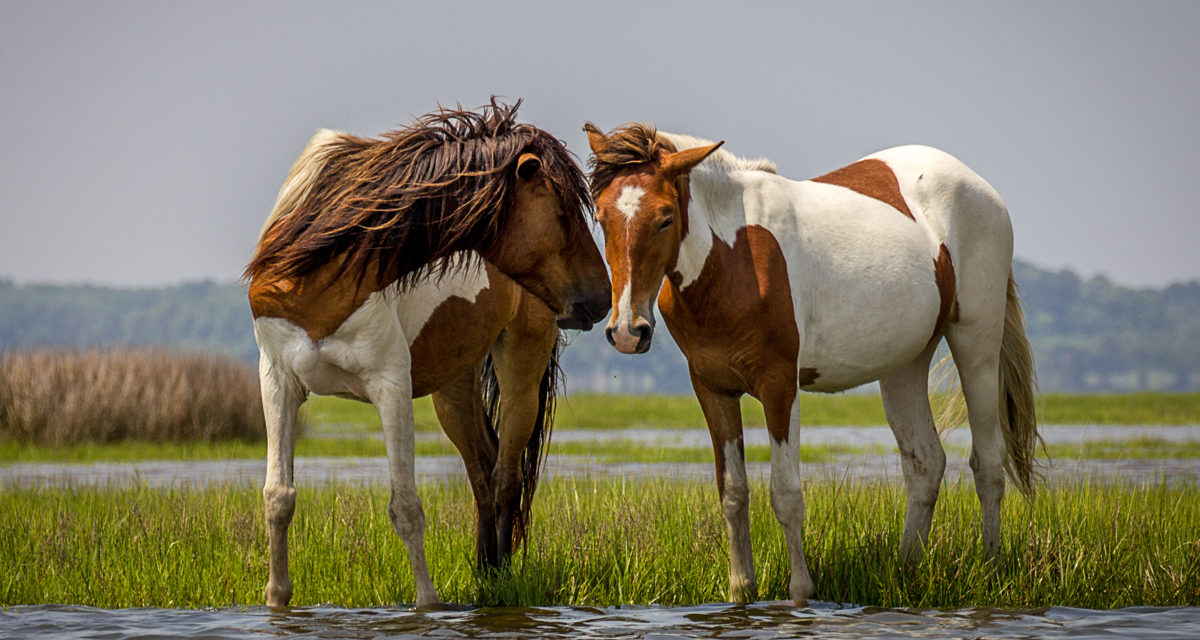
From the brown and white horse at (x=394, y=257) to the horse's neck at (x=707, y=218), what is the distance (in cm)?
44

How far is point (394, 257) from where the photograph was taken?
18.2 ft

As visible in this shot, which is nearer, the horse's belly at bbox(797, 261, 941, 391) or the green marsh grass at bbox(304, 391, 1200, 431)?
the horse's belly at bbox(797, 261, 941, 391)

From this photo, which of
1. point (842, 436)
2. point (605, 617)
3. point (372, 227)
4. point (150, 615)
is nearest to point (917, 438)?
point (605, 617)

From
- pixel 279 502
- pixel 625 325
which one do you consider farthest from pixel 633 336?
pixel 279 502

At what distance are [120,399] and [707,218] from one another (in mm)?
15228

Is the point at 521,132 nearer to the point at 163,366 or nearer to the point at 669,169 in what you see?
the point at 669,169

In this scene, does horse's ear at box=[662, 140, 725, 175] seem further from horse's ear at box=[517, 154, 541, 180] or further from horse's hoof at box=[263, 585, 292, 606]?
horse's hoof at box=[263, 585, 292, 606]

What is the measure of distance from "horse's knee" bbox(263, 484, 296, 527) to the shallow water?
0.52 meters

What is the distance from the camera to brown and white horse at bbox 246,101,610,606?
543cm

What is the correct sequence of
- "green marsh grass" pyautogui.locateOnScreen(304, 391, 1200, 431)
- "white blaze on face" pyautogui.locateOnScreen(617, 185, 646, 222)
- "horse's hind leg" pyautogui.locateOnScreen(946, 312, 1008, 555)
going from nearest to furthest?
1. "white blaze on face" pyautogui.locateOnScreen(617, 185, 646, 222)
2. "horse's hind leg" pyautogui.locateOnScreen(946, 312, 1008, 555)
3. "green marsh grass" pyautogui.locateOnScreen(304, 391, 1200, 431)

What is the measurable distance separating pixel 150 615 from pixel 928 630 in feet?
12.9

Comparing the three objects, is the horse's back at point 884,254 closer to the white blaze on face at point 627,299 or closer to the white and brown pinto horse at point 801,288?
the white and brown pinto horse at point 801,288

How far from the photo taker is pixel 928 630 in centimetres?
526

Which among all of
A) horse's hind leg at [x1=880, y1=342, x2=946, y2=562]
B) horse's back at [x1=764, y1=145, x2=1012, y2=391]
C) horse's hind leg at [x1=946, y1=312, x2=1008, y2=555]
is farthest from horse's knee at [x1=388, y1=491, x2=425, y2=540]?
horse's hind leg at [x1=946, y1=312, x2=1008, y2=555]
